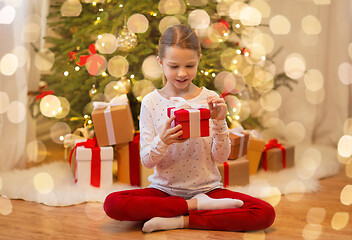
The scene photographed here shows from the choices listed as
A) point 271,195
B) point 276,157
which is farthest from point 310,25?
Result: point 271,195

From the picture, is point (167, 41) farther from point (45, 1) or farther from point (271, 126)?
point (271, 126)

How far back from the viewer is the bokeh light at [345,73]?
11.3 ft

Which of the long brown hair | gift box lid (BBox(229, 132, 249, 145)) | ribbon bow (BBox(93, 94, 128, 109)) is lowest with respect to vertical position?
gift box lid (BBox(229, 132, 249, 145))

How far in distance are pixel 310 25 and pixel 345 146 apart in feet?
3.11

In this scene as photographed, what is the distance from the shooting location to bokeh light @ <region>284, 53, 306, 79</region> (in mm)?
3621

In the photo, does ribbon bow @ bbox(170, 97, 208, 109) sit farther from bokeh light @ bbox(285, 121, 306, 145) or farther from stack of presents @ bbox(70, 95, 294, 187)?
bokeh light @ bbox(285, 121, 306, 145)

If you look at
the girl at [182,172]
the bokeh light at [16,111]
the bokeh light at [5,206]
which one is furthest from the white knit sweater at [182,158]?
the bokeh light at [16,111]

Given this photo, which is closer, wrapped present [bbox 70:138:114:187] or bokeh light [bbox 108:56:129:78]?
wrapped present [bbox 70:138:114:187]

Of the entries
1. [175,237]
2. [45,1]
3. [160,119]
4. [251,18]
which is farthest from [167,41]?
[251,18]

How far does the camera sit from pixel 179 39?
179 centimetres

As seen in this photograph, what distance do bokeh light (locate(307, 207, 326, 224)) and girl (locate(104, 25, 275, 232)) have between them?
0.25m

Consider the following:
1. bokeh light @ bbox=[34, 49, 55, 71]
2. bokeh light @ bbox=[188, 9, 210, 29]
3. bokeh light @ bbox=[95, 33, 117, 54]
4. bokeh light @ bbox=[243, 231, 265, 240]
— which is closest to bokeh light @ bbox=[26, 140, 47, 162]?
bokeh light @ bbox=[34, 49, 55, 71]

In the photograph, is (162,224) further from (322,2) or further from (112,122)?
(322,2)

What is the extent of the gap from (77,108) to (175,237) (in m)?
1.36
